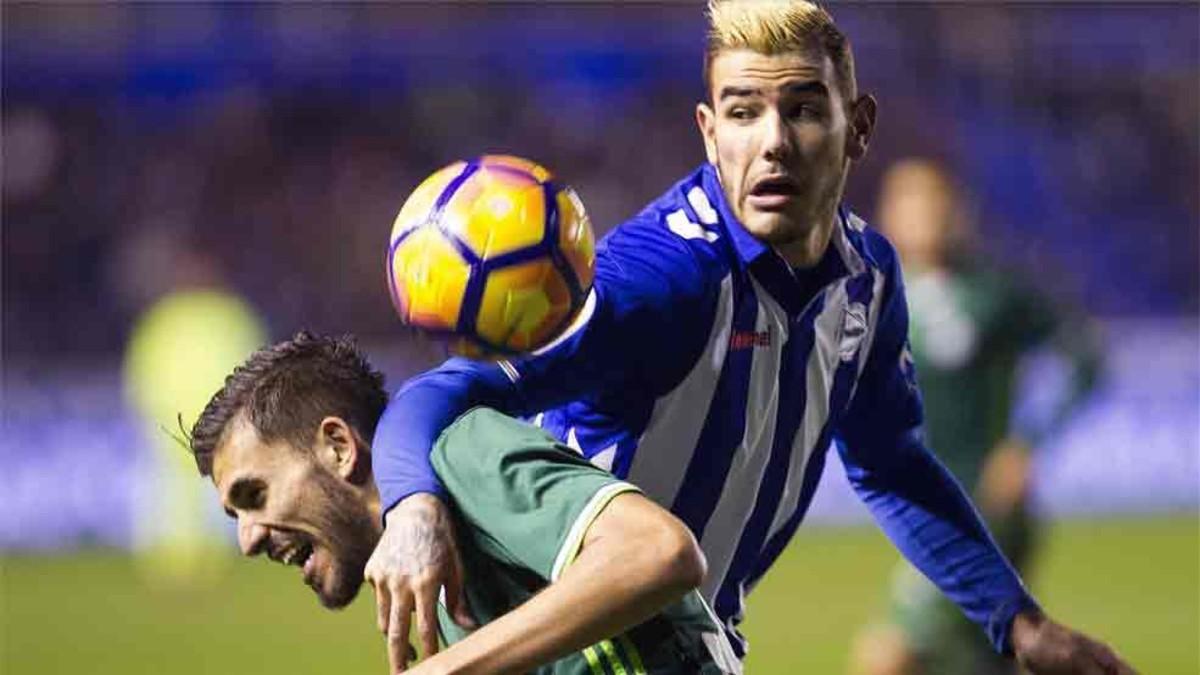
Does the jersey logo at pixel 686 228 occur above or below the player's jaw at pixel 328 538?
above

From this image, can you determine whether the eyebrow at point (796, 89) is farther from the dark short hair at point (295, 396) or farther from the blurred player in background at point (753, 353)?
the dark short hair at point (295, 396)

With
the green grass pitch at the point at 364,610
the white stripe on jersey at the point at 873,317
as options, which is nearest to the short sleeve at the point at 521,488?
the white stripe on jersey at the point at 873,317

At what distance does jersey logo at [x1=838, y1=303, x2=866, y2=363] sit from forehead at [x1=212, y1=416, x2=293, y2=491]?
136cm

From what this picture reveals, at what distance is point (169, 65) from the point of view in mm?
21359

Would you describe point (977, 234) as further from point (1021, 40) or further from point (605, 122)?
point (605, 122)

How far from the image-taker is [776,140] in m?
4.25

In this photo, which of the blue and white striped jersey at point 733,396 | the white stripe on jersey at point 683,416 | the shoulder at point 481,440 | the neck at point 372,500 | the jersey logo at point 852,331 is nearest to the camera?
the shoulder at point 481,440

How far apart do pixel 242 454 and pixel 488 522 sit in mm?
671

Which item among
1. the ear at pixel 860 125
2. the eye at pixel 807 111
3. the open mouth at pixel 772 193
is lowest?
the open mouth at pixel 772 193

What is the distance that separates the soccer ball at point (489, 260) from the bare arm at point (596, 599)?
80 cm

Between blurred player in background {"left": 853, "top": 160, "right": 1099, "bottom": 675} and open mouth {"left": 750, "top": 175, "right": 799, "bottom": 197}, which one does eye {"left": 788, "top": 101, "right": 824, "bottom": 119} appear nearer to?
open mouth {"left": 750, "top": 175, "right": 799, "bottom": 197}

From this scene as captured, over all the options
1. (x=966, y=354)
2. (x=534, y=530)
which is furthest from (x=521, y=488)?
(x=966, y=354)

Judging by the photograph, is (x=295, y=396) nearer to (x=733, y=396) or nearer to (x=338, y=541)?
(x=338, y=541)

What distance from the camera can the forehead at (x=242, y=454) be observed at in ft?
12.6
